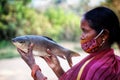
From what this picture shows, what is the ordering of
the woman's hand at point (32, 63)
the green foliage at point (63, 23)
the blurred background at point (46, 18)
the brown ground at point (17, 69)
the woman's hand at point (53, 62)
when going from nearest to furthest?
the woman's hand at point (32, 63), the woman's hand at point (53, 62), the brown ground at point (17, 69), the blurred background at point (46, 18), the green foliage at point (63, 23)

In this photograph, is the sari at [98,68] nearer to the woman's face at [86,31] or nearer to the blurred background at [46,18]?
the woman's face at [86,31]

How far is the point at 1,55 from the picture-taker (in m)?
9.79

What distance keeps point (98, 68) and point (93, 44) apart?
0.13m

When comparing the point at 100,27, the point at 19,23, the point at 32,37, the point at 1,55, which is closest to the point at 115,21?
the point at 100,27

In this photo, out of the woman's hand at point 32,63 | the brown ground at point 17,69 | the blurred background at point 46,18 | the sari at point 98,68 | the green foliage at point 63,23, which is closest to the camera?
the sari at point 98,68

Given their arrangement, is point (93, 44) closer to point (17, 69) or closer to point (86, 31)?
point (86, 31)

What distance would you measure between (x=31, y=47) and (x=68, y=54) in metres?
0.27

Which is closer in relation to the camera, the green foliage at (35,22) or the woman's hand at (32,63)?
the woman's hand at (32,63)

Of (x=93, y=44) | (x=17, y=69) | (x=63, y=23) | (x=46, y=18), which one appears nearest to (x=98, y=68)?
(x=93, y=44)

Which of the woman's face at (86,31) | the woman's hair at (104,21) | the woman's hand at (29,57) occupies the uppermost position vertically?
the woman's hair at (104,21)

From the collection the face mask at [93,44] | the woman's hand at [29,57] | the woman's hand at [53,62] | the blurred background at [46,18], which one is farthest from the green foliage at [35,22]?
the face mask at [93,44]

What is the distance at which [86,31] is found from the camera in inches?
81.6

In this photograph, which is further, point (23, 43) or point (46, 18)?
point (46, 18)

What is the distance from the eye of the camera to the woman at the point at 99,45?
6.58 feet
